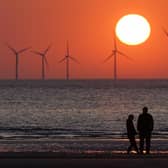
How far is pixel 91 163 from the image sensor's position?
999 inches

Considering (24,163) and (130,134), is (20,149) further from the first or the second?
(24,163)

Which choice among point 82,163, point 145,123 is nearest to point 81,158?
point 82,163

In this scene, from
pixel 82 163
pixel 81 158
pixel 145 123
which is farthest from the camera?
pixel 145 123

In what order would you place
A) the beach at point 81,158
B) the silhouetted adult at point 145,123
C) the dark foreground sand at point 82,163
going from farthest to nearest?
the silhouetted adult at point 145,123, the beach at point 81,158, the dark foreground sand at point 82,163

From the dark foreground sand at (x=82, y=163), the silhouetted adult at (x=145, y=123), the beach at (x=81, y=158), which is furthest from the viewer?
the silhouetted adult at (x=145, y=123)

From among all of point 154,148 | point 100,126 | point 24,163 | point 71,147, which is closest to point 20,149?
point 71,147

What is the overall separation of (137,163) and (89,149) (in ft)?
37.6

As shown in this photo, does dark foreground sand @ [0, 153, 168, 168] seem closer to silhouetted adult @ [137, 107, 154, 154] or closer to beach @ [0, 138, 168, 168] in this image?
beach @ [0, 138, 168, 168]

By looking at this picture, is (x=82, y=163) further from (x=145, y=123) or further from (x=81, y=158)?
(x=145, y=123)

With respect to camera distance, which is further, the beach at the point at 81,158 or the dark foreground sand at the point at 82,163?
the beach at the point at 81,158

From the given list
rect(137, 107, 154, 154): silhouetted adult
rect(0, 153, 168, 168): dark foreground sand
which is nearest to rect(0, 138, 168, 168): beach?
rect(0, 153, 168, 168): dark foreground sand

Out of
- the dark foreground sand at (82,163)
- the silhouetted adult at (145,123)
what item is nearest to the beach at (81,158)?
the dark foreground sand at (82,163)

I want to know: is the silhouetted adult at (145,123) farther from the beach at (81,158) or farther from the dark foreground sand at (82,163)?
the dark foreground sand at (82,163)

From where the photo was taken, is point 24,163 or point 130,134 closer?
point 24,163
